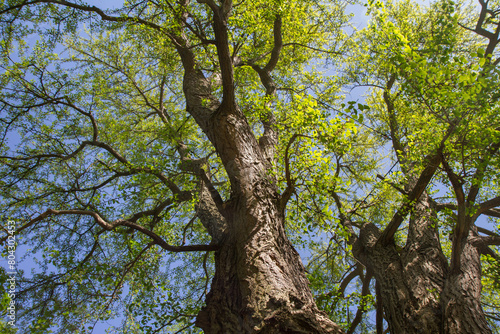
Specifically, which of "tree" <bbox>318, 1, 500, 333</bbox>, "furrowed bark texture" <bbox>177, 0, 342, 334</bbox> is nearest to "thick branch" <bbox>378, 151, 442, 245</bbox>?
"tree" <bbox>318, 1, 500, 333</bbox>

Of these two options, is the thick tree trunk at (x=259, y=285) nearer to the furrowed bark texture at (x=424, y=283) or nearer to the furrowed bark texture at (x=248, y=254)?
the furrowed bark texture at (x=248, y=254)

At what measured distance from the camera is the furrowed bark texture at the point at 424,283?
10.1 feet

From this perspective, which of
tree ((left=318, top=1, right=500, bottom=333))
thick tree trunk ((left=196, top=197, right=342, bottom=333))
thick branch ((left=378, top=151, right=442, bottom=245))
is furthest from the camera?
thick branch ((left=378, top=151, right=442, bottom=245))

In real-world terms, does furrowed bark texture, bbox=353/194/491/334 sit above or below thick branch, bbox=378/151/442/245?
below

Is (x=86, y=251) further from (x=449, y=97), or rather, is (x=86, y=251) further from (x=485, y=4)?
(x=485, y=4)

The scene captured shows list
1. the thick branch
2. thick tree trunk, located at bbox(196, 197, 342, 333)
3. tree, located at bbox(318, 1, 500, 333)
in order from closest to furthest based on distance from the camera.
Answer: thick tree trunk, located at bbox(196, 197, 342, 333) < tree, located at bbox(318, 1, 500, 333) < the thick branch

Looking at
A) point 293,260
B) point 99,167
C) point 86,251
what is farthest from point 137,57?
point 293,260

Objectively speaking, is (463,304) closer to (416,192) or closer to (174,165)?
(416,192)

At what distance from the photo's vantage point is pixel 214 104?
16.4 feet

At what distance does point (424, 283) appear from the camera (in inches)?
148

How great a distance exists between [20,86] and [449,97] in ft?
24.9

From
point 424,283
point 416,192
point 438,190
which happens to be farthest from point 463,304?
point 438,190

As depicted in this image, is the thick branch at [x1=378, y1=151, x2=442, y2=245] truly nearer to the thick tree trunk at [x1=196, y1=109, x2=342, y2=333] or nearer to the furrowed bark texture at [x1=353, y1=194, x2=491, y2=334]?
the furrowed bark texture at [x1=353, y1=194, x2=491, y2=334]

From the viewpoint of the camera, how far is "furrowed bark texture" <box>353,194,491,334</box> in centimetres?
309
